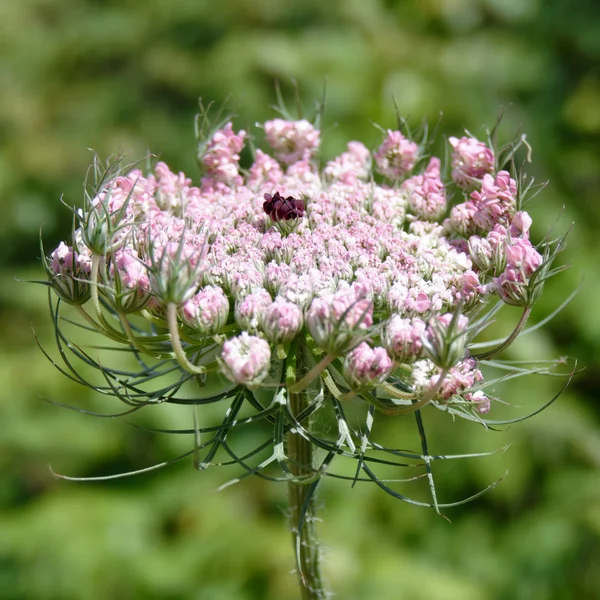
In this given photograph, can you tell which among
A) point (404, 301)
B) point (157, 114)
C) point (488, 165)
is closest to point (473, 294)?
point (404, 301)

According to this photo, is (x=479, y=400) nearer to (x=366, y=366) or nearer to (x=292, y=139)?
(x=366, y=366)

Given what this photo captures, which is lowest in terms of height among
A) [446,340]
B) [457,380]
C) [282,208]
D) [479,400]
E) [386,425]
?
[386,425]

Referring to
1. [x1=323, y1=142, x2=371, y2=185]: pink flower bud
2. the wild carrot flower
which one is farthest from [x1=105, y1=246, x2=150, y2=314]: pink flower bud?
[x1=323, y1=142, x2=371, y2=185]: pink flower bud

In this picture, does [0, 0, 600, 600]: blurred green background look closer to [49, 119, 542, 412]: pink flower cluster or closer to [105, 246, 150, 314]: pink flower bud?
[49, 119, 542, 412]: pink flower cluster

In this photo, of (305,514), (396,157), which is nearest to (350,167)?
(396,157)

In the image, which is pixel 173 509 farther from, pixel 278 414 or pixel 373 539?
pixel 278 414
